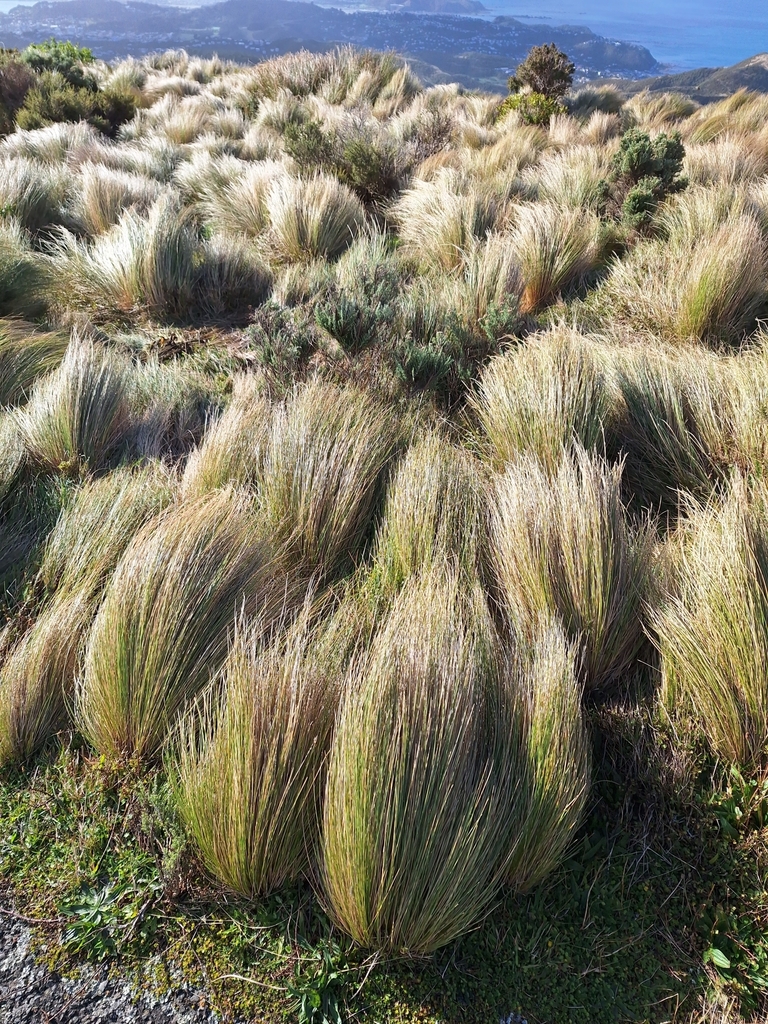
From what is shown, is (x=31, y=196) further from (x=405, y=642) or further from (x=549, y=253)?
(x=405, y=642)

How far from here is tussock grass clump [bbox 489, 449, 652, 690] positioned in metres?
1.92

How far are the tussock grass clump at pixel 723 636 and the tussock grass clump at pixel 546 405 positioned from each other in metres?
0.72

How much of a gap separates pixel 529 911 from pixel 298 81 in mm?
13315

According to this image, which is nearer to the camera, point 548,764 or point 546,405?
point 548,764

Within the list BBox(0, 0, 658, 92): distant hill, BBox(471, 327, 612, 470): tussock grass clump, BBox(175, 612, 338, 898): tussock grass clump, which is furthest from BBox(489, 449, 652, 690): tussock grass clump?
BBox(0, 0, 658, 92): distant hill

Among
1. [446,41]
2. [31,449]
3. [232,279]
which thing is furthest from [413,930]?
[446,41]

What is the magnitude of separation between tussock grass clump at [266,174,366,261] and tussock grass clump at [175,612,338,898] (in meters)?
4.36

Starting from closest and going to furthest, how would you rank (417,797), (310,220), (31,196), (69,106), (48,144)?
(417,797)
(310,220)
(31,196)
(48,144)
(69,106)

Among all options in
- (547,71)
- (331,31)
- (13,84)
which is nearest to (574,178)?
(547,71)

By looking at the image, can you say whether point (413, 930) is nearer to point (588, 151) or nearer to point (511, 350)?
point (511, 350)

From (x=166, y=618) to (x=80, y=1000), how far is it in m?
0.91

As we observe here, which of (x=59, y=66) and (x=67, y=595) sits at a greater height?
(x=59, y=66)

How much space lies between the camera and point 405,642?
1638mm

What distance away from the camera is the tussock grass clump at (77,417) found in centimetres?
278
